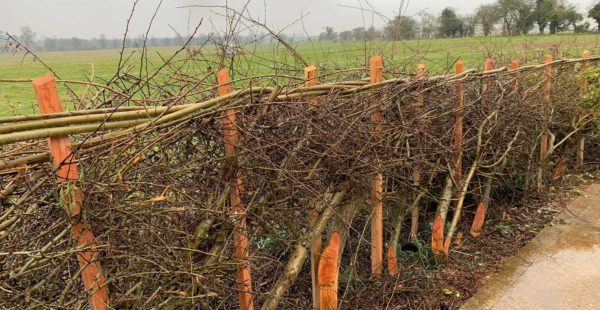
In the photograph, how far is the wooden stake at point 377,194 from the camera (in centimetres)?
355

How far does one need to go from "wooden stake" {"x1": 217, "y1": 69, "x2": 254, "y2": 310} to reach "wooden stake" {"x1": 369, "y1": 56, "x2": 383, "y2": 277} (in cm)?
125

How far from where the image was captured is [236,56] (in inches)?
139

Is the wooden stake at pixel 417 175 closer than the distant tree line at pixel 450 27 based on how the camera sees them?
Yes

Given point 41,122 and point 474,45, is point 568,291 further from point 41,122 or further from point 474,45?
point 474,45

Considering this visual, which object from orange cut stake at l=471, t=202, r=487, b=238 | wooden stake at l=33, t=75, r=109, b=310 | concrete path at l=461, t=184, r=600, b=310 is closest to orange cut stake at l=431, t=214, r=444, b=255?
concrete path at l=461, t=184, r=600, b=310

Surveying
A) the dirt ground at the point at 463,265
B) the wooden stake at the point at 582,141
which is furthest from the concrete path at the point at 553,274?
the wooden stake at the point at 582,141

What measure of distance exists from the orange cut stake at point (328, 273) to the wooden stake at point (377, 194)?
84 cm

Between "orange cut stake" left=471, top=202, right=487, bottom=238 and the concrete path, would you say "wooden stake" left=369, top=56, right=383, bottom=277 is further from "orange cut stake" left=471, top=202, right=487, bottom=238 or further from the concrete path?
"orange cut stake" left=471, top=202, right=487, bottom=238

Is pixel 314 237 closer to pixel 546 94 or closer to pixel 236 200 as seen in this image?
pixel 236 200

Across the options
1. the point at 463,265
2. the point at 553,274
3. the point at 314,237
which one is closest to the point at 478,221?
the point at 463,265

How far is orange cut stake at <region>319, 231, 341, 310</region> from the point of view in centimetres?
296

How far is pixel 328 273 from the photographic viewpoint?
2.97 metres

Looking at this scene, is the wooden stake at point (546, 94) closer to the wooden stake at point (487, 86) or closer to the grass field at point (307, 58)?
the grass field at point (307, 58)

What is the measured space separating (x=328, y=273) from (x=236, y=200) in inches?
30.7
